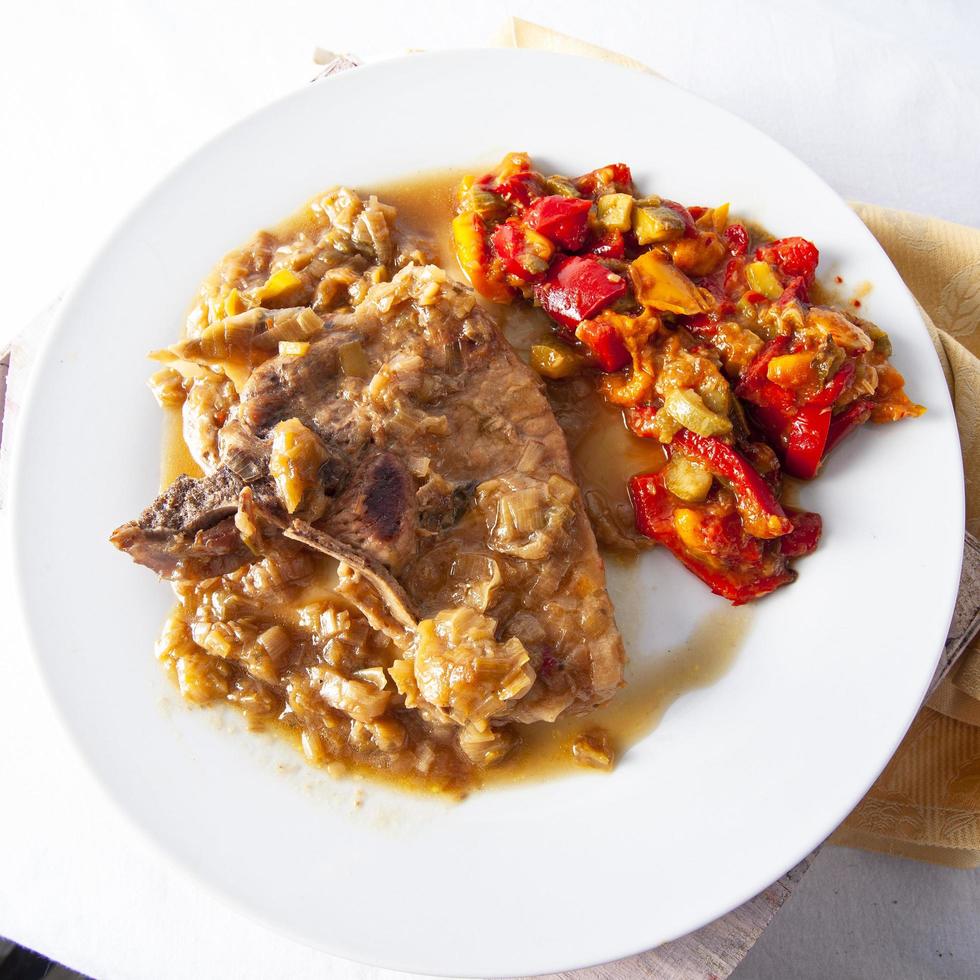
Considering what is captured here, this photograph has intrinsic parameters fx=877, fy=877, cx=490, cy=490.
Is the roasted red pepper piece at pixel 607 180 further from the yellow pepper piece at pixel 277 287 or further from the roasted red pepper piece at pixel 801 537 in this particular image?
the roasted red pepper piece at pixel 801 537

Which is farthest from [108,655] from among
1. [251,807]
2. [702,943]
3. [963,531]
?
[963,531]

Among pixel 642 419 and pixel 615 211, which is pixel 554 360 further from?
pixel 615 211

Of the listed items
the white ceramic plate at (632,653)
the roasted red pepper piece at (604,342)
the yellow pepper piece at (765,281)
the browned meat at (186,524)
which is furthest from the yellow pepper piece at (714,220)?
the browned meat at (186,524)

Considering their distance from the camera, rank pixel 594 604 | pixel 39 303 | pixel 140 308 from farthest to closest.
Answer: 1. pixel 39 303
2. pixel 140 308
3. pixel 594 604

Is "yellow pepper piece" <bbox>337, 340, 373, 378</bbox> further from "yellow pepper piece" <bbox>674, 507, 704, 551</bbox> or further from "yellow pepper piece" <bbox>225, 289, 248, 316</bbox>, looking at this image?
"yellow pepper piece" <bbox>674, 507, 704, 551</bbox>

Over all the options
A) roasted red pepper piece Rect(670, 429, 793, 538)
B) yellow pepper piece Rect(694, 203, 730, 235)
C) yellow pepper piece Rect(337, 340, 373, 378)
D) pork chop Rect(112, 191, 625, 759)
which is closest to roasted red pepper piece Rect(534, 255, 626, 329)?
pork chop Rect(112, 191, 625, 759)

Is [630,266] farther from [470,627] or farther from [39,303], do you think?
[39,303]
